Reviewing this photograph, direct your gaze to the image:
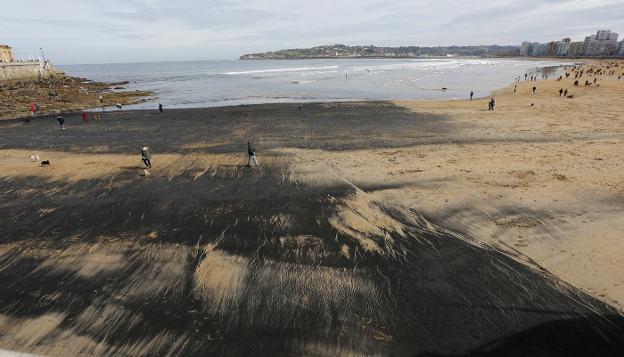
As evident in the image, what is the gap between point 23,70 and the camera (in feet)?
256

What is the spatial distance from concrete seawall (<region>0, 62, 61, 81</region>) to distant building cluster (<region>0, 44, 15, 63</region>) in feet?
15.0

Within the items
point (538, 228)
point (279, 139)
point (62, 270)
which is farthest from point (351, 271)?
point (279, 139)

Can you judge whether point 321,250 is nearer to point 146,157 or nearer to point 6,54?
point 146,157

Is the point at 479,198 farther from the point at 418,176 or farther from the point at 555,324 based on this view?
the point at 555,324

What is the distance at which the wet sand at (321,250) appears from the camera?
7.44 m

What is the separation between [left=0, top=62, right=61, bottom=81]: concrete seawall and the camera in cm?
7202

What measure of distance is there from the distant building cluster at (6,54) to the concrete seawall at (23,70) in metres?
4.58

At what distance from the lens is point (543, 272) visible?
9219 mm

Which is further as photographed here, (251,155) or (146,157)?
(251,155)

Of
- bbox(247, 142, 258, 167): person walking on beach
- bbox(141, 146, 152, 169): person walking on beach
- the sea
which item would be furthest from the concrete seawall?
bbox(247, 142, 258, 167): person walking on beach

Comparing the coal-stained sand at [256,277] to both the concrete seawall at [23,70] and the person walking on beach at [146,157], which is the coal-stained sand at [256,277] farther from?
the concrete seawall at [23,70]

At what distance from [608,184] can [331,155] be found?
43.1ft

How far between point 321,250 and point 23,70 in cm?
9917

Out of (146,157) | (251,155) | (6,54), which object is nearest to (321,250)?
(251,155)
